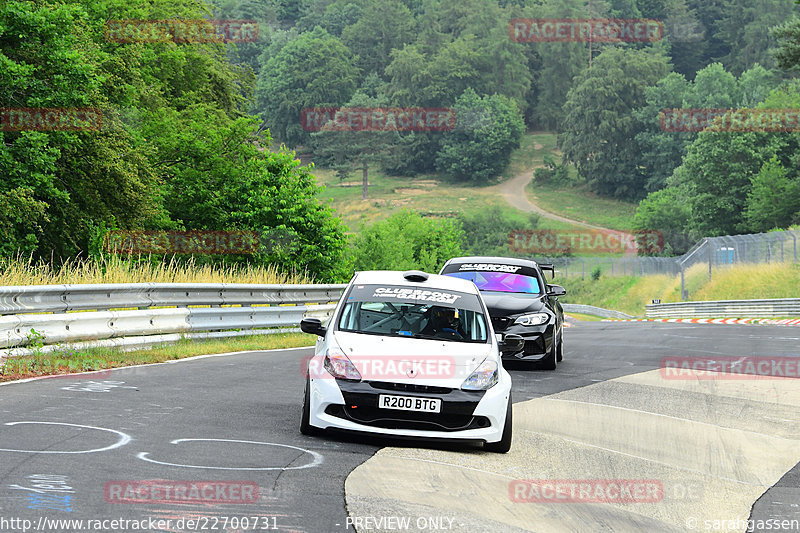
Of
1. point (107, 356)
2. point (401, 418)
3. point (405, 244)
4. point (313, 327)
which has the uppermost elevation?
point (313, 327)

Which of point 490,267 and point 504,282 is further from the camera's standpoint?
point 490,267

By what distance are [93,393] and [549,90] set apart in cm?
18296

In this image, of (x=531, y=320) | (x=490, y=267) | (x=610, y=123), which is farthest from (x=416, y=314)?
(x=610, y=123)

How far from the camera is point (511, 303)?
16.5m

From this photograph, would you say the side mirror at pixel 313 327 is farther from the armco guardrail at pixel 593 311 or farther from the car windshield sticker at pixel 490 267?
the armco guardrail at pixel 593 311

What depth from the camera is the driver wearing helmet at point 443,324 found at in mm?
9828

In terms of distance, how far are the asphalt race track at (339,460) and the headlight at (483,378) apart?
568 millimetres

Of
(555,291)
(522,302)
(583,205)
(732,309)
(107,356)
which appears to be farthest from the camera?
(583,205)

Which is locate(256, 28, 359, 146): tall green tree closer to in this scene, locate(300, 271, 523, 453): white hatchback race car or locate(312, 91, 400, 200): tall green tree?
locate(312, 91, 400, 200): tall green tree

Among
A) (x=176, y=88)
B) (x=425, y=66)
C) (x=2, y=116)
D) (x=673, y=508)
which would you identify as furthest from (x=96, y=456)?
(x=425, y=66)

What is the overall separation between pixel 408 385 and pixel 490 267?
9275 millimetres

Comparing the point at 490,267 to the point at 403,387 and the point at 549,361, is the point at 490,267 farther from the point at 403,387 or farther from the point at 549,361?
the point at 403,387

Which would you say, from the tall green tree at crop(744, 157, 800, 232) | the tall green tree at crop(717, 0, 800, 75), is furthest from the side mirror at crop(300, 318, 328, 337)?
the tall green tree at crop(717, 0, 800, 75)

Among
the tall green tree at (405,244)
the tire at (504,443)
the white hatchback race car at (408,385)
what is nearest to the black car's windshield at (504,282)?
the white hatchback race car at (408,385)
